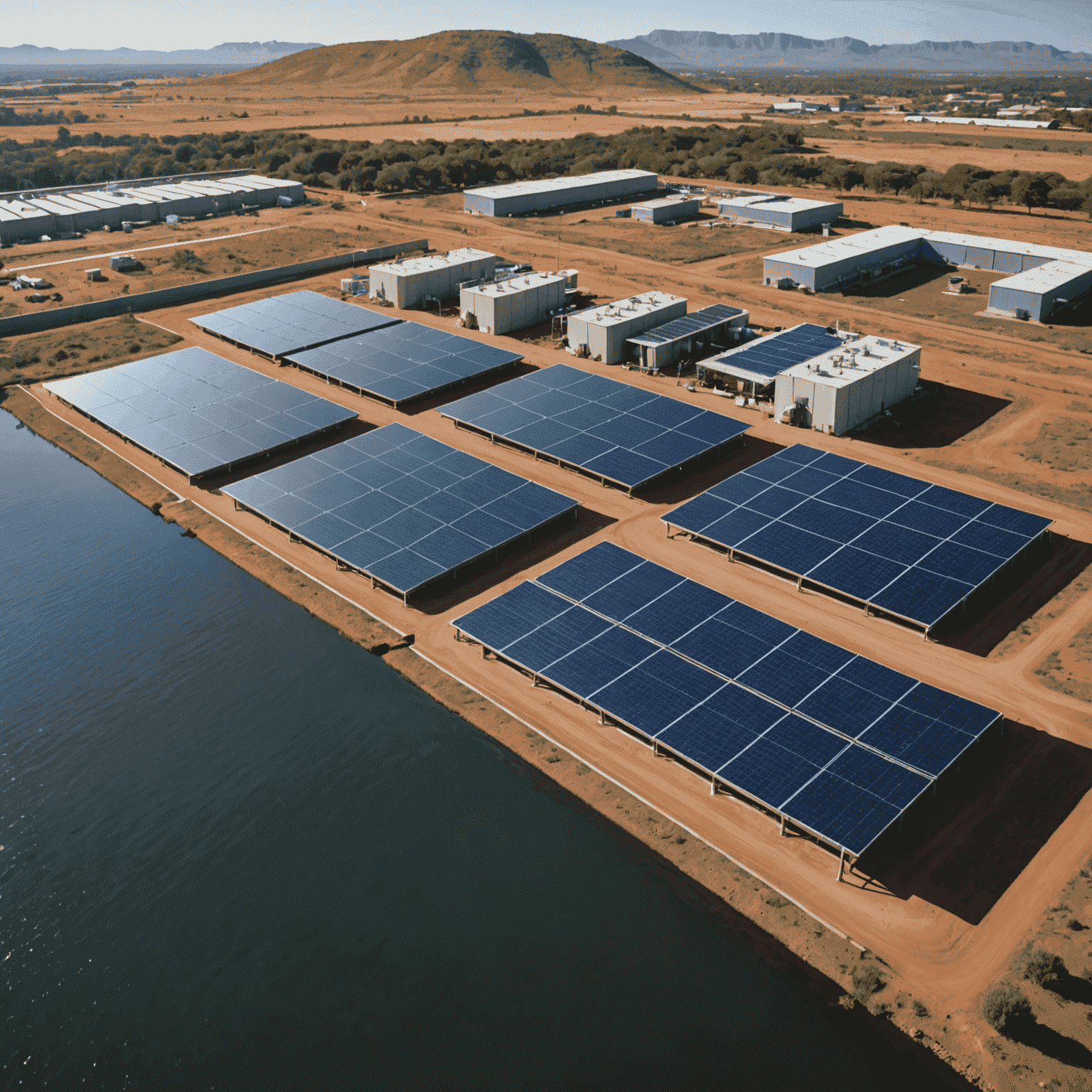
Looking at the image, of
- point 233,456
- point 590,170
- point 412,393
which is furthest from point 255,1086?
point 590,170

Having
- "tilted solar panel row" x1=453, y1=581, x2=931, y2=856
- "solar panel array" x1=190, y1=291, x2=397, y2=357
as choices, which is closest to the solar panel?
"tilted solar panel row" x1=453, y1=581, x2=931, y2=856

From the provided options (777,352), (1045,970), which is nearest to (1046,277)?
(777,352)

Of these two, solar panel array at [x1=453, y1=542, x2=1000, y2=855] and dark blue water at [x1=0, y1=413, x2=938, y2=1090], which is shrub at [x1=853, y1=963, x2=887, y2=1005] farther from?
solar panel array at [x1=453, y1=542, x2=1000, y2=855]

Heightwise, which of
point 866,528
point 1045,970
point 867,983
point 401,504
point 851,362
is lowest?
point 867,983

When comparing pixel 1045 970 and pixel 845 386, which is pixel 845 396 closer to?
pixel 845 386

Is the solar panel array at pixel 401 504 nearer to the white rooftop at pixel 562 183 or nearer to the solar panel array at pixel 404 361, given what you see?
the solar panel array at pixel 404 361

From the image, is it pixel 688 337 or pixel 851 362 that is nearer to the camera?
pixel 851 362

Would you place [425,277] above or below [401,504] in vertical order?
above
